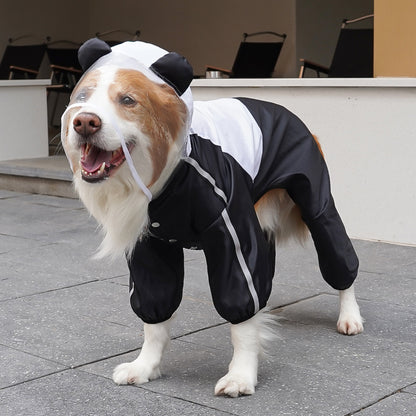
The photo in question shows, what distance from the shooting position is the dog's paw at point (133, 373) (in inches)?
143

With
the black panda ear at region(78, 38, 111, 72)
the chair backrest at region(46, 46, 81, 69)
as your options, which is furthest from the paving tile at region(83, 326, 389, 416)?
the chair backrest at region(46, 46, 81, 69)

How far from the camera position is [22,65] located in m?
13.6

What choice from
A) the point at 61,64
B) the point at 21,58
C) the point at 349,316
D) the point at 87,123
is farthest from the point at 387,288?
the point at 61,64

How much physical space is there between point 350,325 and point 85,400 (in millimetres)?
1514

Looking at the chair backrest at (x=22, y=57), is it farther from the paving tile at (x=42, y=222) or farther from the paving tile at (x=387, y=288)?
the paving tile at (x=387, y=288)

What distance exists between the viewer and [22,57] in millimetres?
13734

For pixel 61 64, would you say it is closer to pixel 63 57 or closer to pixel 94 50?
pixel 63 57

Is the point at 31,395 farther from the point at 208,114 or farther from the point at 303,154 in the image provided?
the point at 303,154

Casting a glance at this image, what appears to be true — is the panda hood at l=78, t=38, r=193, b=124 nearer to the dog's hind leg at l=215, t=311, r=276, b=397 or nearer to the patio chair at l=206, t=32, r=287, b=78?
the dog's hind leg at l=215, t=311, r=276, b=397

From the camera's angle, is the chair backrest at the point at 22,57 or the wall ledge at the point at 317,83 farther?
the chair backrest at the point at 22,57

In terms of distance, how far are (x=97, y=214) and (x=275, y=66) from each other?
1032 centimetres

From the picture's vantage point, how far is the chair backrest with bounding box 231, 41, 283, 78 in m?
12.7

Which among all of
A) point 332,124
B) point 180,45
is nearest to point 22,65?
point 180,45

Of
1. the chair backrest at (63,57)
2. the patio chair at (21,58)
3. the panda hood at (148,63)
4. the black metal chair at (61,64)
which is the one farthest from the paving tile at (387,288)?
the chair backrest at (63,57)
